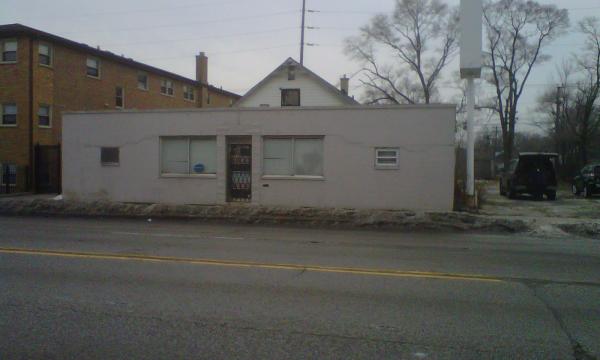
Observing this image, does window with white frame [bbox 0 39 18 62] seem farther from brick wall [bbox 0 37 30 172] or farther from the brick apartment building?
brick wall [bbox 0 37 30 172]

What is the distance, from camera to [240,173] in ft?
64.3

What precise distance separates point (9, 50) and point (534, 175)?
27313mm

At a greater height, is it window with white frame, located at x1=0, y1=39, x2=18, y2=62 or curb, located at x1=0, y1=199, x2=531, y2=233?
window with white frame, located at x1=0, y1=39, x2=18, y2=62

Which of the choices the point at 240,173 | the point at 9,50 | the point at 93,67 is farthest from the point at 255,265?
the point at 93,67

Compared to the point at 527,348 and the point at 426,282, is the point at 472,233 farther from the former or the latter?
the point at 527,348

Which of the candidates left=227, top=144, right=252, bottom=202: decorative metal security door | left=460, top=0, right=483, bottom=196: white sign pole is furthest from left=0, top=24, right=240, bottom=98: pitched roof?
left=460, top=0, right=483, bottom=196: white sign pole

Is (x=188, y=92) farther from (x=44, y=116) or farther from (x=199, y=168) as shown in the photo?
(x=199, y=168)

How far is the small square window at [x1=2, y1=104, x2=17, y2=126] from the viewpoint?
25.2 metres

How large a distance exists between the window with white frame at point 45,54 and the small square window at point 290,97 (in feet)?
42.1

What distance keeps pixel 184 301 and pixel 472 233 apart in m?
10.1

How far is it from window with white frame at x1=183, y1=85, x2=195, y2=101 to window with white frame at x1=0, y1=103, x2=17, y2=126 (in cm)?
1537

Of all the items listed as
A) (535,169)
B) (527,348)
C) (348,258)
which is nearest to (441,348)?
(527,348)

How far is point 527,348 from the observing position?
4625mm

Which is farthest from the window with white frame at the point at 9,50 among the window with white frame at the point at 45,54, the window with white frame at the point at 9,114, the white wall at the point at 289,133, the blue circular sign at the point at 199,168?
the blue circular sign at the point at 199,168
